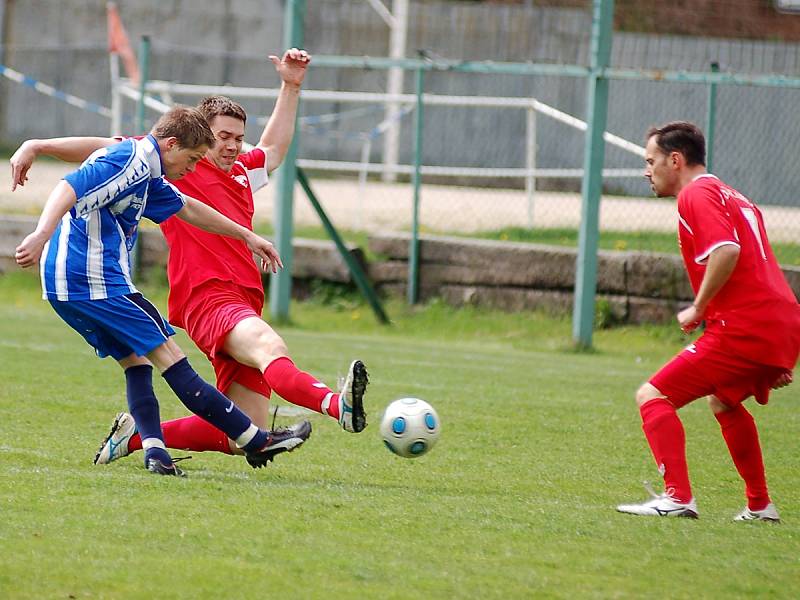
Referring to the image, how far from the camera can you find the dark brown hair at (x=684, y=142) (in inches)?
212

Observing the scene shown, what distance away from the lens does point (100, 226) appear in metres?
5.36

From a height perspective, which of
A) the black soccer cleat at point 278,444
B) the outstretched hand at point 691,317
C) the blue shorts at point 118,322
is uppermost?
the outstretched hand at point 691,317

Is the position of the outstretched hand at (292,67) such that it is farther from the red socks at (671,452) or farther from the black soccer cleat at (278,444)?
the red socks at (671,452)

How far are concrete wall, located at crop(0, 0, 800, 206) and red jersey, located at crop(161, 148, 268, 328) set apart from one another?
6818 millimetres

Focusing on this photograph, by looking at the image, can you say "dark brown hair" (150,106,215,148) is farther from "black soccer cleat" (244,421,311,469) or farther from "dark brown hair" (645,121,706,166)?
"dark brown hair" (645,121,706,166)

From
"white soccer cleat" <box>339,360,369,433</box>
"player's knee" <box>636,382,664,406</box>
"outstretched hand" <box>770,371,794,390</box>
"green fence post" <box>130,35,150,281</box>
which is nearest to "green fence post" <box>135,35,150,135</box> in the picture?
"green fence post" <box>130,35,150,281</box>

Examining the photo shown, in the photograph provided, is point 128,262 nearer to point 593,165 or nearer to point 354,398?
point 354,398

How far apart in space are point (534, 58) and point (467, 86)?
106 cm

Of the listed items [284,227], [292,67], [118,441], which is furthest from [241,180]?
[284,227]

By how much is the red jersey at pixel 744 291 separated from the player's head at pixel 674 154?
13 centimetres

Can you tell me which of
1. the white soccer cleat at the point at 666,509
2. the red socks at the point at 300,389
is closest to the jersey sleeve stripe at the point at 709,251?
the white soccer cleat at the point at 666,509

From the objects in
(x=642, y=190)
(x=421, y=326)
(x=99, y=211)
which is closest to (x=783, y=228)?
(x=642, y=190)

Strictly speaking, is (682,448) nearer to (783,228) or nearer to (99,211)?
(99,211)

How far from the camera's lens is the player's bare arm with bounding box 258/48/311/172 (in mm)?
6598
